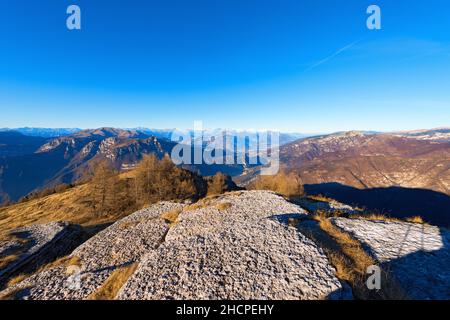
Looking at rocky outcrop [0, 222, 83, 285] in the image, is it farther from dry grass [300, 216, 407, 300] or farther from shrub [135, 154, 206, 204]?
dry grass [300, 216, 407, 300]

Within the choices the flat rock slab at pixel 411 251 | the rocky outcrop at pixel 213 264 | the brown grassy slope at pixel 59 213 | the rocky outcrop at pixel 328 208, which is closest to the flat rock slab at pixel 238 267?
the rocky outcrop at pixel 213 264

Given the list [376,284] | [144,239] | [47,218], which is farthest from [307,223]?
[47,218]

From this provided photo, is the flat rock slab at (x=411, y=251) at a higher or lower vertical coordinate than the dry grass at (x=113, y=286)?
higher

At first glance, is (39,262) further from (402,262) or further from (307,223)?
(402,262)

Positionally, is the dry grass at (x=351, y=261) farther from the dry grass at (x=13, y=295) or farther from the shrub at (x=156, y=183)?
the shrub at (x=156, y=183)

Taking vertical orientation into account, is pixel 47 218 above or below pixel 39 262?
below

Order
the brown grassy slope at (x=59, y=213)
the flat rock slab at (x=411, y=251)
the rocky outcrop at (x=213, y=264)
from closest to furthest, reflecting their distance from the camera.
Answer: the rocky outcrop at (x=213, y=264) → the flat rock slab at (x=411, y=251) → the brown grassy slope at (x=59, y=213)
